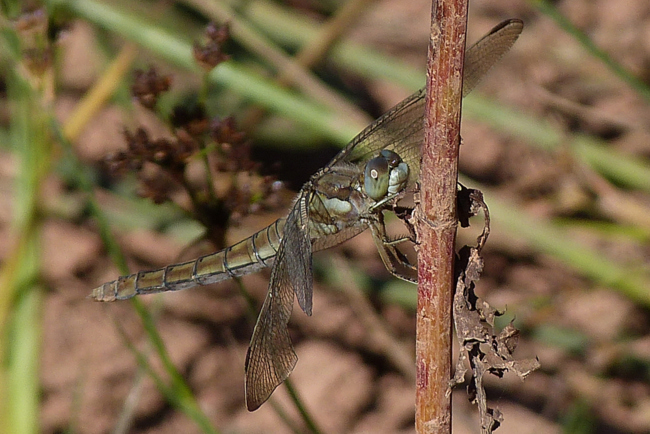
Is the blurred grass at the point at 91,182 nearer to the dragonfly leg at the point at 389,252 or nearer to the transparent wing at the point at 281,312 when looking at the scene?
the transparent wing at the point at 281,312

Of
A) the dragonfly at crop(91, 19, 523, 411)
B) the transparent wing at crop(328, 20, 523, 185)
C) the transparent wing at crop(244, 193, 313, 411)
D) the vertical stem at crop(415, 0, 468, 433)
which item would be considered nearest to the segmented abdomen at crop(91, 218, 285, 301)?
the dragonfly at crop(91, 19, 523, 411)

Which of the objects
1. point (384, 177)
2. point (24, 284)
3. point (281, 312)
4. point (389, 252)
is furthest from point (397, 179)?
point (24, 284)

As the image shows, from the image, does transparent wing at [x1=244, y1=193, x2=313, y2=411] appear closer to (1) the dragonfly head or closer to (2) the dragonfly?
(2) the dragonfly

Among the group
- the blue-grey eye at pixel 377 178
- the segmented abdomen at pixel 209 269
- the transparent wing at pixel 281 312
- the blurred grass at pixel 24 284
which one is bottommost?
the blurred grass at pixel 24 284

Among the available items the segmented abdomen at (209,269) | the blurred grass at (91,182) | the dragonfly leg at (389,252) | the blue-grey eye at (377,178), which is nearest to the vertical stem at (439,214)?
the dragonfly leg at (389,252)

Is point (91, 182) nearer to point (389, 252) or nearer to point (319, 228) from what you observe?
point (319, 228)

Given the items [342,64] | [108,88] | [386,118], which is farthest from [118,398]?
[342,64]

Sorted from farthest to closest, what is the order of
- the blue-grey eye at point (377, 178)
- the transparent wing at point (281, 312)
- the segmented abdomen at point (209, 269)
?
the segmented abdomen at point (209, 269), the blue-grey eye at point (377, 178), the transparent wing at point (281, 312)
